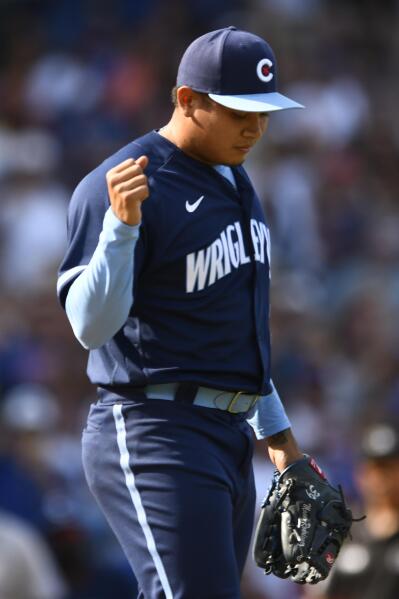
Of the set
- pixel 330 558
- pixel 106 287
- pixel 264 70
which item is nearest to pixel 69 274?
pixel 106 287

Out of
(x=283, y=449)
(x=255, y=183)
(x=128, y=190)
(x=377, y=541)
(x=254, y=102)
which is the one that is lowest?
(x=255, y=183)

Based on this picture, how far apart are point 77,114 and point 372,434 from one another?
6515 millimetres

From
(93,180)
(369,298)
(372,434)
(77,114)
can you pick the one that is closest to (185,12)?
(77,114)

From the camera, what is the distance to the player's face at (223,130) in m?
3.82

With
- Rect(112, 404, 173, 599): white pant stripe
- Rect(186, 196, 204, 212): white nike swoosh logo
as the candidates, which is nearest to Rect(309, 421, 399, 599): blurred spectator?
Rect(112, 404, 173, 599): white pant stripe

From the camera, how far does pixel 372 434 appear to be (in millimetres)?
5750

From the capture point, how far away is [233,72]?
381 cm

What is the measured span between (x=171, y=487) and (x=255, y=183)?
7.62 meters

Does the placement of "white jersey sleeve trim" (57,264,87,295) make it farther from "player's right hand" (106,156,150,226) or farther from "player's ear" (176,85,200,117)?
"player's ear" (176,85,200,117)

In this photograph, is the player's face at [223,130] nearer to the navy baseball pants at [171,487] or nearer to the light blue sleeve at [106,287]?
the light blue sleeve at [106,287]

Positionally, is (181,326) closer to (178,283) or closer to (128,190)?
(178,283)

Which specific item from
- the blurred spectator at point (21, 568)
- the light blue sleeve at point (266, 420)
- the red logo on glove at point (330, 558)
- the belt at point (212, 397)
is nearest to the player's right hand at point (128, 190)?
the belt at point (212, 397)

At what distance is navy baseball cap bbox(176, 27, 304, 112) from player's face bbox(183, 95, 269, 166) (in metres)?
0.04

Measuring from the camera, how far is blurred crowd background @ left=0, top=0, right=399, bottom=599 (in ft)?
25.8
